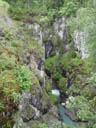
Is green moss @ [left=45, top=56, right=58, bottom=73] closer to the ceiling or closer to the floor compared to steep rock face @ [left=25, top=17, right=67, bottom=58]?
closer to the floor

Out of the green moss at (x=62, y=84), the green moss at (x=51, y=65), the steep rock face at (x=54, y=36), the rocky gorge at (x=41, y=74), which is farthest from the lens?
the steep rock face at (x=54, y=36)

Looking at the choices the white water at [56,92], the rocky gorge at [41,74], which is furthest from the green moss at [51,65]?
the white water at [56,92]

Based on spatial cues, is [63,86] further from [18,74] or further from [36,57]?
[18,74]

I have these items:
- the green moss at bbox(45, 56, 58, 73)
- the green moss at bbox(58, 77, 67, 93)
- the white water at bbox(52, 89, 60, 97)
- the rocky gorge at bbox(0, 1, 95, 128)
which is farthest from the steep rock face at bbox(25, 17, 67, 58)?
the white water at bbox(52, 89, 60, 97)

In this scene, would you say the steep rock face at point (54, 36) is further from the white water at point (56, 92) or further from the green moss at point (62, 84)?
the white water at point (56, 92)

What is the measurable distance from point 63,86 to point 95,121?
46.7 feet

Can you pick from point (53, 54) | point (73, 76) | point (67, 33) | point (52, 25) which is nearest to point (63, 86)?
point (73, 76)

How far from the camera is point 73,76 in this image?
18484 mm

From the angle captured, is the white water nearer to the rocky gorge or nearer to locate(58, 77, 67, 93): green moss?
the rocky gorge

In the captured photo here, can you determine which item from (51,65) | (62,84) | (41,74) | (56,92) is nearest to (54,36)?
(51,65)

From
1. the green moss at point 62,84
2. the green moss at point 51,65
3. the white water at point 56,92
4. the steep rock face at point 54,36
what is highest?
the steep rock face at point 54,36

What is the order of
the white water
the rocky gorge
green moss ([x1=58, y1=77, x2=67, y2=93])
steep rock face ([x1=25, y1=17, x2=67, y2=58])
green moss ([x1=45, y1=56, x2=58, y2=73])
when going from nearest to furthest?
the rocky gorge
green moss ([x1=58, y1=77, x2=67, y2=93])
the white water
green moss ([x1=45, y1=56, x2=58, y2=73])
steep rock face ([x1=25, y1=17, x2=67, y2=58])

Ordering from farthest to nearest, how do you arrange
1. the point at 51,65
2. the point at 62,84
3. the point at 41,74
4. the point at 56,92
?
the point at 51,65 → the point at 56,92 → the point at 62,84 → the point at 41,74

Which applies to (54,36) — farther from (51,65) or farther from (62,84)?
(62,84)
